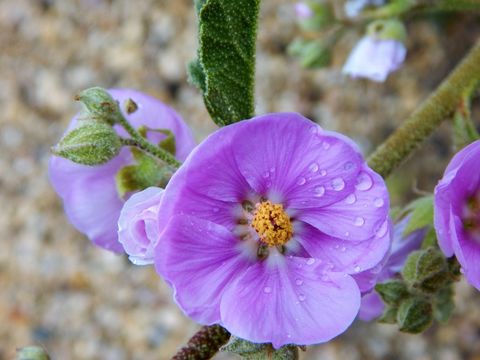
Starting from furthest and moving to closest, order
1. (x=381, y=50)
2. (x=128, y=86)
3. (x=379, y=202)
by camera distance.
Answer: (x=128, y=86) → (x=381, y=50) → (x=379, y=202)

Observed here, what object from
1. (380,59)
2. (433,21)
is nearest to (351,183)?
(380,59)

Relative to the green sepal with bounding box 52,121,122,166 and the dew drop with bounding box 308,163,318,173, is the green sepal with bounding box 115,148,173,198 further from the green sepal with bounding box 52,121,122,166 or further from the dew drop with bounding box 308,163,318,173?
the dew drop with bounding box 308,163,318,173

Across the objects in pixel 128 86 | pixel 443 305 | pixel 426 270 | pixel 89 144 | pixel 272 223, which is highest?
pixel 89 144

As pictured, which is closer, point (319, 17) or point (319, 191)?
point (319, 191)

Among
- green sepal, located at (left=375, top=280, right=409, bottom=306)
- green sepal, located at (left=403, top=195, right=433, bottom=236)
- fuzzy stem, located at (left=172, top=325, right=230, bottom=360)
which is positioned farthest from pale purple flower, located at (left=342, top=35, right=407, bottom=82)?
fuzzy stem, located at (left=172, top=325, right=230, bottom=360)

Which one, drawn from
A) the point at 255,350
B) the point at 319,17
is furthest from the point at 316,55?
the point at 255,350

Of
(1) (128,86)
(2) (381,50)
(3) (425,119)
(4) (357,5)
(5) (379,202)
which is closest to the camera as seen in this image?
(5) (379,202)

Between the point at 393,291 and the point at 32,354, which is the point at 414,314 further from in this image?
the point at 32,354
